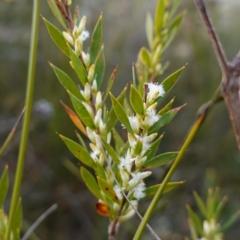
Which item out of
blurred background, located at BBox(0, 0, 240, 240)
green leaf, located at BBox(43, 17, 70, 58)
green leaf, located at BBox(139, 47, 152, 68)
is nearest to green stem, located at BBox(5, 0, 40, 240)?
green leaf, located at BBox(43, 17, 70, 58)

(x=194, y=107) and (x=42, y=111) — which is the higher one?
(x=42, y=111)

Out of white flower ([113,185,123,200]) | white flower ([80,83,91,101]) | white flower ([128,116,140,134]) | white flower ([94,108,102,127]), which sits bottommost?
white flower ([113,185,123,200])

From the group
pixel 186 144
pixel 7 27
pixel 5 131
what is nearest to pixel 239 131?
pixel 186 144

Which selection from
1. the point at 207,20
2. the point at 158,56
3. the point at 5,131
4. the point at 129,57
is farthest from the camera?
the point at 129,57

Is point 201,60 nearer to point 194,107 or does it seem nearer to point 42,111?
point 194,107

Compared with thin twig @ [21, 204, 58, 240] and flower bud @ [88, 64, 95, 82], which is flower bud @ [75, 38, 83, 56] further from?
thin twig @ [21, 204, 58, 240]

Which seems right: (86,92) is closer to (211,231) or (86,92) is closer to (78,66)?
(78,66)

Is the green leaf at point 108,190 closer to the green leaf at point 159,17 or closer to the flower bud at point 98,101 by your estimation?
the flower bud at point 98,101
